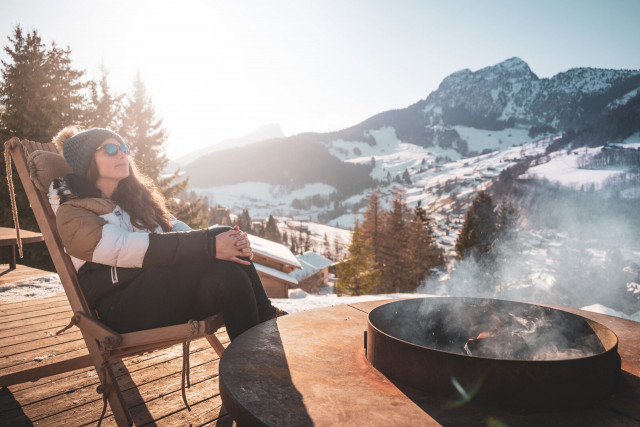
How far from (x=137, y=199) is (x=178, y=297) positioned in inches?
34.8

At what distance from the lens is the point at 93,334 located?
1834mm

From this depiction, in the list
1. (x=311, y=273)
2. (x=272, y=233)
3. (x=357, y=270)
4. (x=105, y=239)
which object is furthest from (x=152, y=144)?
(x=272, y=233)

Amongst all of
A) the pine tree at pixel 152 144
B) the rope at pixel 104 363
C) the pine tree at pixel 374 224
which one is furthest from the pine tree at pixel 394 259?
the rope at pixel 104 363

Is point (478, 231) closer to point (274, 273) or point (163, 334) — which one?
point (274, 273)

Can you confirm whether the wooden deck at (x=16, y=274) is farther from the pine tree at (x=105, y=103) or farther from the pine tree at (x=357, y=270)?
the pine tree at (x=357, y=270)

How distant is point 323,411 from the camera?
111 cm

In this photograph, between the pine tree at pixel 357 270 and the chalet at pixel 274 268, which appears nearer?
the chalet at pixel 274 268

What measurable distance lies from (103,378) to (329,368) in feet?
4.00

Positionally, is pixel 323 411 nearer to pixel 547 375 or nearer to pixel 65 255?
pixel 547 375

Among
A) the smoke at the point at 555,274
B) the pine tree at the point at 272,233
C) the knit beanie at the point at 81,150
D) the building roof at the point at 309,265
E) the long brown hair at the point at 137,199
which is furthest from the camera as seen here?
the pine tree at the point at 272,233

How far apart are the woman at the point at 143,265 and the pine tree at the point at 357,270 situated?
70.3 feet

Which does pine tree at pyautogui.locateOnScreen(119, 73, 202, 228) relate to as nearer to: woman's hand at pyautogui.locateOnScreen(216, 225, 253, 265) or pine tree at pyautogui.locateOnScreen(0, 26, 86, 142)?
pine tree at pyautogui.locateOnScreen(0, 26, 86, 142)

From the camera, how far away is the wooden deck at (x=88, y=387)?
6.51ft

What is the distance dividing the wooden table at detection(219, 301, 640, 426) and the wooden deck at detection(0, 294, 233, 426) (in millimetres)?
747
